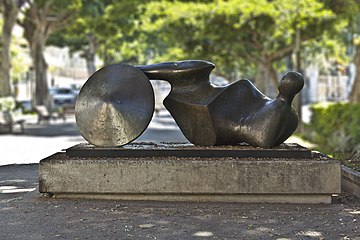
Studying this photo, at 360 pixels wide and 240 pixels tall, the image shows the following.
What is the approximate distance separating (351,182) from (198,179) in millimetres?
2361

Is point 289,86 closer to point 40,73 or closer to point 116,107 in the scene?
point 116,107

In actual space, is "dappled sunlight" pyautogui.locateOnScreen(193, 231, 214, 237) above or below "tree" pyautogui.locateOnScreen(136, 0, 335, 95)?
below

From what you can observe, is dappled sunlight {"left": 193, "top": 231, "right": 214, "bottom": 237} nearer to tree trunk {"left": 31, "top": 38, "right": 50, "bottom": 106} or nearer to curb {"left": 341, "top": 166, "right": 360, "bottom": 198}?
curb {"left": 341, "top": 166, "right": 360, "bottom": 198}

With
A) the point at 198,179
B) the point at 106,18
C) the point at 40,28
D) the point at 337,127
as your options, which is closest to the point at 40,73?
the point at 40,28

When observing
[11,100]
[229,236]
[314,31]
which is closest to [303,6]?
[314,31]

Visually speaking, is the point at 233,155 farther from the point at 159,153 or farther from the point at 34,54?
the point at 34,54

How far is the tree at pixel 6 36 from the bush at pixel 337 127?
1472cm

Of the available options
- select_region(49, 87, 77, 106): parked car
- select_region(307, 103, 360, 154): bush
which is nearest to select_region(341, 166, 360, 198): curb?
select_region(307, 103, 360, 154): bush

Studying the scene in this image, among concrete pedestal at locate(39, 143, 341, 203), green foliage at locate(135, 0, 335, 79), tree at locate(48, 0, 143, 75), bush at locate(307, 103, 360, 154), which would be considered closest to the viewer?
concrete pedestal at locate(39, 143, 341, 203)

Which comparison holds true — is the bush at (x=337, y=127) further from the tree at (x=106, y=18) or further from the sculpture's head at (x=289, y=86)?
the tree at (x=106, y=18)

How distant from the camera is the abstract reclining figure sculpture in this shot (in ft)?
27.2

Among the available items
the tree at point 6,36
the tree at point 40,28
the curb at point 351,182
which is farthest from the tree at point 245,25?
the curb at point 351,182

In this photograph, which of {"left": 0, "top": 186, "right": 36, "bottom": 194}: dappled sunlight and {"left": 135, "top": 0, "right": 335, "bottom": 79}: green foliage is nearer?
{"left": 0, "top": 186, "right": 36, "bottom": 194}: dappled sunlight

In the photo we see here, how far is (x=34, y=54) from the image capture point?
1310 inches
